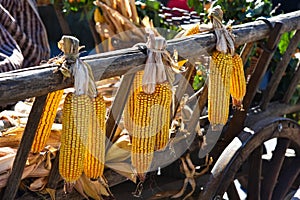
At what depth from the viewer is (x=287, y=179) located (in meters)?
2.72

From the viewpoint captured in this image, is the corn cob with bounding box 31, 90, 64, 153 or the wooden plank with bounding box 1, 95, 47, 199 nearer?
the wooden plank with bounding box 1, 95, 47, 199

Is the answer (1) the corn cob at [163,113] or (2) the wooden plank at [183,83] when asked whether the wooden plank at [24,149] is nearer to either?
(1) the corn cob at [163,113]

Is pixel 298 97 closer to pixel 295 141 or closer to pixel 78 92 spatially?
pixel 295 141

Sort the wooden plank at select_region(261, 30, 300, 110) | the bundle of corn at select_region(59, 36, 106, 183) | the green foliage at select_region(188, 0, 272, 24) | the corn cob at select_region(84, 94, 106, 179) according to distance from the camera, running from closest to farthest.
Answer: the bundle of corn at select_region(59, 36, 106, 183)
the corn cob at select_region(84, 94, 106, 179)
the wooden plank at select_region(261, 30, 300, 110)
the green foliage at select_region(188, 0, 272, 24)

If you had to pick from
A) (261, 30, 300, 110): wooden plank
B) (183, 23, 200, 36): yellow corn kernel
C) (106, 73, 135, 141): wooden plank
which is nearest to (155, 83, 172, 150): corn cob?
(106, 73, 135, 141): wooden plank

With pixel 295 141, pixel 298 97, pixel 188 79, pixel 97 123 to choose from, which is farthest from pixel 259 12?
pixel 97 123

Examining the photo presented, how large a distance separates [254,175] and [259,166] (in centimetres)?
5

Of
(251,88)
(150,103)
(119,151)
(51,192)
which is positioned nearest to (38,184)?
(51,192)

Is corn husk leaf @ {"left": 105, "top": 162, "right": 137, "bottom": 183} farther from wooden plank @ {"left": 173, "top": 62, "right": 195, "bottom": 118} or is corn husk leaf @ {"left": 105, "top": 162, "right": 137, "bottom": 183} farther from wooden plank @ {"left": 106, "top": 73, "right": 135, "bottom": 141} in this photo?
wooden plank @ {"left": 173, "top": 62, "right": 195, "bottom": 118}

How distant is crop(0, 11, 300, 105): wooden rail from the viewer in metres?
1.48

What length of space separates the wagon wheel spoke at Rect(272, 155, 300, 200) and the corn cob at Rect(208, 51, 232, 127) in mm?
836

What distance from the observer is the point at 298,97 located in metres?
2.94

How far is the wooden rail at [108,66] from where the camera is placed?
4.86ft

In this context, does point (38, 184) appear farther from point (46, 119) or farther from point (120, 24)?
point (120, 24)
